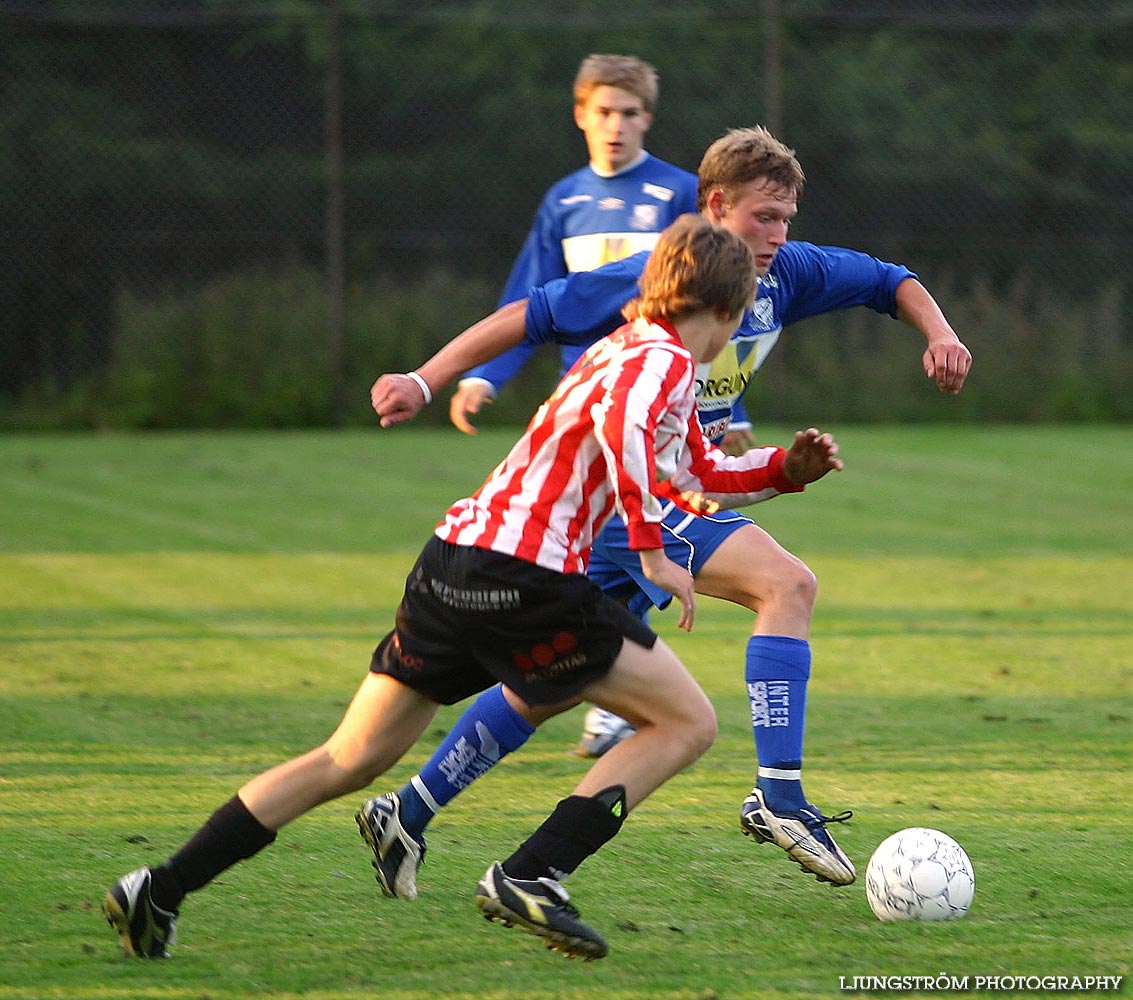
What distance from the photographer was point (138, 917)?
11.6ft

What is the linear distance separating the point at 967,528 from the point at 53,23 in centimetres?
990

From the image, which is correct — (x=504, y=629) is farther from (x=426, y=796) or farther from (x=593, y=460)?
(x=426, y=796)

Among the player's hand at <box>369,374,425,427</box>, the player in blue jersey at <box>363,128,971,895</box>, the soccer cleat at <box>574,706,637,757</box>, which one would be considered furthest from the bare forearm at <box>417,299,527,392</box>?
the soccer cleat at <box>574,706,637,757</box>

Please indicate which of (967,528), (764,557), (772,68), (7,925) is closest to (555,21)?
(772,68)

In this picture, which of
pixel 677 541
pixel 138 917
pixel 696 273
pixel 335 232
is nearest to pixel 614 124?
pixel 677 541

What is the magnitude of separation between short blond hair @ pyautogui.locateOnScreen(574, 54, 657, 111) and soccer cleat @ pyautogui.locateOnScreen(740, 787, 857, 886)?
3.01m

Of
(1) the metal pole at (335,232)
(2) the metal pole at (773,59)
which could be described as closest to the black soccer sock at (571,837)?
(1) the metal pole at (335,232)

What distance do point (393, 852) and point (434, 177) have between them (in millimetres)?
13708

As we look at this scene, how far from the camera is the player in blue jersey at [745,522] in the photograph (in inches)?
163

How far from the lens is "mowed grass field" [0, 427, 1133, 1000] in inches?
142

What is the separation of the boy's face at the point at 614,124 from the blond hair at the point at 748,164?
1836 millimetres

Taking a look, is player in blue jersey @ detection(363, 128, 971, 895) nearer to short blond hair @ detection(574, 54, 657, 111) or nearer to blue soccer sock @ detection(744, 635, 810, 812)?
blue soccer sock @ detection(744, 635, 810, 812)

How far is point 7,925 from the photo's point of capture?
3750 millimetres

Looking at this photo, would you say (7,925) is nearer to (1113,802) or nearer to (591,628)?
(591,628)
